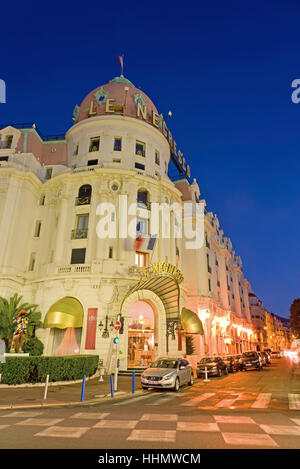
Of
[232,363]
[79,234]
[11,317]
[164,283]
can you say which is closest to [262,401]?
[164,283]

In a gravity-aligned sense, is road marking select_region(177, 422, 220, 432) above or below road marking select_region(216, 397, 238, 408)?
above

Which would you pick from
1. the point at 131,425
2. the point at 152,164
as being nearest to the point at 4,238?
the point at 152,164

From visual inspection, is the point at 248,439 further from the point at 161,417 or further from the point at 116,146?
the point at 116,146

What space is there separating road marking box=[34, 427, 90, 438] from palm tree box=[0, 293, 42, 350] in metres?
18.3

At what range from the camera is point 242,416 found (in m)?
9.07

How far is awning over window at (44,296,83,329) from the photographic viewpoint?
2477 centimetres

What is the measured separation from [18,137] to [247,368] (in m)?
36.9

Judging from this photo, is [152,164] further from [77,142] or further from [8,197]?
[8,197]

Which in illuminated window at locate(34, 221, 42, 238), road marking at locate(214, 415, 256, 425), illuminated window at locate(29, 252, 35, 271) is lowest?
road marking at locate(214, 415, 256, 425)

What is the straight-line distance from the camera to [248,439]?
6371 mm

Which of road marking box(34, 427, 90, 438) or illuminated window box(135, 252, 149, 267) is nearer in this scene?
road marking box(34, 427, 90, 438)

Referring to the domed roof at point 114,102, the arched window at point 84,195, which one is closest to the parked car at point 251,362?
the arched window at point 84,195

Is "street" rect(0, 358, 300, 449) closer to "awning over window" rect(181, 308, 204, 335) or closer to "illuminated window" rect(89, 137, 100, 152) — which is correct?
"awning over window" rect(181, 308, 204, 335)

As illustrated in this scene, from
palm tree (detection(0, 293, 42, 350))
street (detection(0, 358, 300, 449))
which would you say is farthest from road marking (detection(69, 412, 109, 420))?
palm tree (detection(0, 293, 42, 350))
